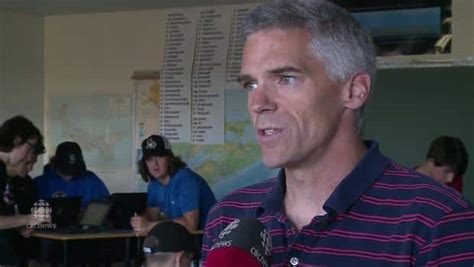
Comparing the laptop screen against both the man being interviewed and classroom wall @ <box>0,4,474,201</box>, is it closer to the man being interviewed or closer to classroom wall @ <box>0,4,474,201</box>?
classroom wall @ <box>0,4,474,201</box>

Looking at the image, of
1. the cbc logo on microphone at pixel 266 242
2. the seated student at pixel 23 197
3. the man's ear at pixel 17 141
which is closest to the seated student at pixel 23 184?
the seated student at pixel 23 197

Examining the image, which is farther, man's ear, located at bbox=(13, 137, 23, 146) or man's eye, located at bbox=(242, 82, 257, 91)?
man's ear, located at bbox=(13, 137, 23, 146)

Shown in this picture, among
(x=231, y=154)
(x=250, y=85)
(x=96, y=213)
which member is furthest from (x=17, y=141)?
(x=250, y=85)

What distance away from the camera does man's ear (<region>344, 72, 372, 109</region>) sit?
1.39m

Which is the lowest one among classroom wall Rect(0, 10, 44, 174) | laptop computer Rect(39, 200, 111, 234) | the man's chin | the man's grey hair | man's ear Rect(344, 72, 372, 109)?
laptop computer Rect(39, 200, 111, 234)

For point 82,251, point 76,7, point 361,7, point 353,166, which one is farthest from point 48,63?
point 353,166

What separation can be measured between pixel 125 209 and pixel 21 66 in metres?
2.47

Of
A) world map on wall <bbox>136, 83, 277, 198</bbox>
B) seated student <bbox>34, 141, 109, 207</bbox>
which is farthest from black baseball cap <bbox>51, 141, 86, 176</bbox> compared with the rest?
world map on wall <bbox>136, 83, 277, 198</bbox>

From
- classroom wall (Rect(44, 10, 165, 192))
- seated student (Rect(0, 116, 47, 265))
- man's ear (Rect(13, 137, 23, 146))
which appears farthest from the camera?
classroom wall (Rect(44, 10, 165, 192))

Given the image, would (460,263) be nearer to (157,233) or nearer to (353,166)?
(353,166)

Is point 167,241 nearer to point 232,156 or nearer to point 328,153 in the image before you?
point 328,153

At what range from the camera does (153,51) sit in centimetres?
759

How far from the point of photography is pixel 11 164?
561 cm

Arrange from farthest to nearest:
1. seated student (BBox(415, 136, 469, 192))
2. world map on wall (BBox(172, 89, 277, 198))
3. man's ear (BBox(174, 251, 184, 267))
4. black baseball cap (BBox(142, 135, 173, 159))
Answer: world map on wall (BBox(172, 89, 277, 198)) < black baseball cap (BBox(142, 135, 173, 159)) < seated student (BBox(415, 136, 469, 192)) < man's ear (BBox(174, 251, 184, 267))
